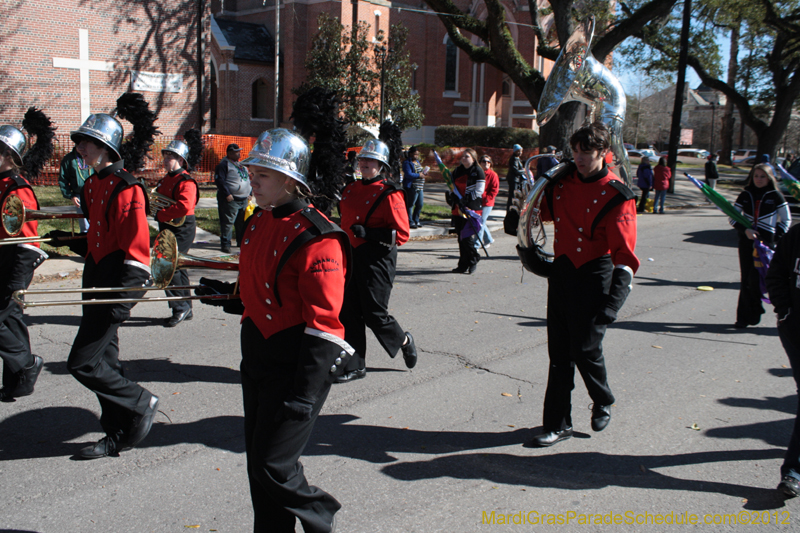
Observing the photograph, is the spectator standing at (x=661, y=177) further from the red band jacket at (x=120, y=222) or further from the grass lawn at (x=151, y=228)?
the red band jacket at (x=120, y=222)

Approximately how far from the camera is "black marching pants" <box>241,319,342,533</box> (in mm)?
2762

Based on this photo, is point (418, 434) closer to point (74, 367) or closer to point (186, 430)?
point (186, 430)

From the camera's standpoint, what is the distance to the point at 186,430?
4.47 m

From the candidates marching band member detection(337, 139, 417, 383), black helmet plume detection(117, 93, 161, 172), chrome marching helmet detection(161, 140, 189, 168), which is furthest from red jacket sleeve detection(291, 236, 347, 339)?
chrome marching helmet detection(161, 140, 189, 168)

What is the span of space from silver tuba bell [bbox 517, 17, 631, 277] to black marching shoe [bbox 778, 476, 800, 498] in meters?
1.81

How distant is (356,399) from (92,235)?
2220mm

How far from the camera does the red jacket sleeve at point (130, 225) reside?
3.99 meters

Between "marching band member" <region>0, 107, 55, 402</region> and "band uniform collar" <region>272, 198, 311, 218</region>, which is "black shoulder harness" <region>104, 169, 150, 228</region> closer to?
"marching band member" <region>0, 107, 55, 402</region>

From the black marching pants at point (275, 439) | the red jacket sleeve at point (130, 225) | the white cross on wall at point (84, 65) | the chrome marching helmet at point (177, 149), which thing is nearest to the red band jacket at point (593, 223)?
the black marching pants at point (275, 439)

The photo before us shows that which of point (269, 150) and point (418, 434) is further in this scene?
→ point (418, 434)

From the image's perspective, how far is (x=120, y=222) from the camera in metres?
4.02

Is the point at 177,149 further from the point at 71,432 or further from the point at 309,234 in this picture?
the point at 309,234

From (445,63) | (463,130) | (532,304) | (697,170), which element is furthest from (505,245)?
(697,170)

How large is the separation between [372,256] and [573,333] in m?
2.05
